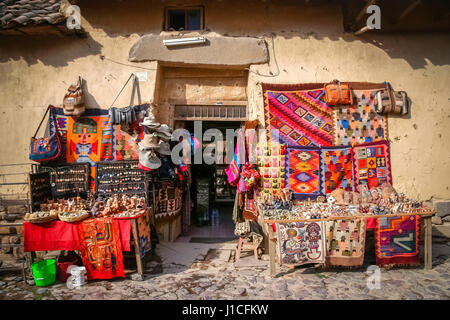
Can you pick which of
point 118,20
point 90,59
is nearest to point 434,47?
point 118,20

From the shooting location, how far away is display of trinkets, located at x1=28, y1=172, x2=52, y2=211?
484cm

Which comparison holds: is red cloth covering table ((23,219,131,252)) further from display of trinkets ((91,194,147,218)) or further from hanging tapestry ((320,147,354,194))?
hanging tapestry ((320,147,354,194))

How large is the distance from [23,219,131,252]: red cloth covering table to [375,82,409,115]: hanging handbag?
5.16 meters

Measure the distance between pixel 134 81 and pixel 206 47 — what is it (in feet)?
5.40

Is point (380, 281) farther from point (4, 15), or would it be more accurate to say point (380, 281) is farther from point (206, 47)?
point (4, 15)

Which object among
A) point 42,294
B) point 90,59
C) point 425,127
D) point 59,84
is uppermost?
point 90,59

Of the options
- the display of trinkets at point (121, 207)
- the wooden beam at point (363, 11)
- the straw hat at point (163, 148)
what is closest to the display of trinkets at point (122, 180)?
the display of trinkets at point (121, 207)

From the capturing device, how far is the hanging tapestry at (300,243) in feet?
14.5

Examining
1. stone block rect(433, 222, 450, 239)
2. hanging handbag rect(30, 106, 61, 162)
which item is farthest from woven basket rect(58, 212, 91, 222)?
stone block rect(433, 222, 450, 239)

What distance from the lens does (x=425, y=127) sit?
19.1 ft

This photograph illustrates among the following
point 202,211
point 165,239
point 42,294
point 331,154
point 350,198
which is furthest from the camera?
point 202,211

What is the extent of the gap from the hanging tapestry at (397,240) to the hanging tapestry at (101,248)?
411 centimetres

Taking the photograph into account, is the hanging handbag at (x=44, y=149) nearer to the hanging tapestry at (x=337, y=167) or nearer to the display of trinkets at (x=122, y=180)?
the display of trinkets at (x=122, y=180)

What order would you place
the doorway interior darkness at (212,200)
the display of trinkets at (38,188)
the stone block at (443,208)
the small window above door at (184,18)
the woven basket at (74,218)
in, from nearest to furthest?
the woven basket at (74,218), the display of trinkets at (38,188), the stone block at (443,208), the small window above door at (184,18), the doorway interior darkness at (212,200)
